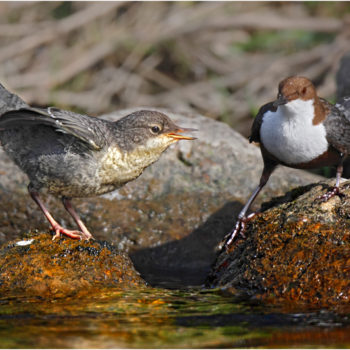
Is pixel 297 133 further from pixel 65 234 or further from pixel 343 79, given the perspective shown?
pixel 343 79

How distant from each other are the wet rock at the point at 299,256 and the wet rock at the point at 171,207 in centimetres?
151

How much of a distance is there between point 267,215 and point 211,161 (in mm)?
2182

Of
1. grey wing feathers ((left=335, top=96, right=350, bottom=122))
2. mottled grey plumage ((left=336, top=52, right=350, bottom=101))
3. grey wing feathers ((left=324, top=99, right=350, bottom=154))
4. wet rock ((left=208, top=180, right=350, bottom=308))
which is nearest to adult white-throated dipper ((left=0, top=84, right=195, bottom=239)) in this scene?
wet rock ((left=208, top=180, right=350, bottom=308))

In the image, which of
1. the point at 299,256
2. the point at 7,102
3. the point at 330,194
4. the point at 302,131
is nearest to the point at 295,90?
the point at 302,131

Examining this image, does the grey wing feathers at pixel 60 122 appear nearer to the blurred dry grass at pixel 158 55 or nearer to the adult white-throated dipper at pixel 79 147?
the adult white-throated dipper at pixel 79 147

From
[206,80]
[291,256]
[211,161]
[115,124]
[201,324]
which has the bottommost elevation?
[201,324]

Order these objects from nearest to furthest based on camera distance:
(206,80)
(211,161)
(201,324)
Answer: (201,324) < (211,161) < (206,80)

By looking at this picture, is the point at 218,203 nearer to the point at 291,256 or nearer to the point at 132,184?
the point at 132,184

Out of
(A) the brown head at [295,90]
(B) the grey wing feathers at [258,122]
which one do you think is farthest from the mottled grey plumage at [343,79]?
(A) the brown head at [295,90]

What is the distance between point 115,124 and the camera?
522cm

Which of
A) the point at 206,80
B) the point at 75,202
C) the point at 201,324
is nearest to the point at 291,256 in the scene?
the point at 201,324

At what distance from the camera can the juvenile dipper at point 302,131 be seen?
4938 millimetres

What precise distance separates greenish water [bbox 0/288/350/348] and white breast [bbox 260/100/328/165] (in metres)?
1.28

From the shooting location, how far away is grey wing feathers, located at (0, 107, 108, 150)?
4.56m
